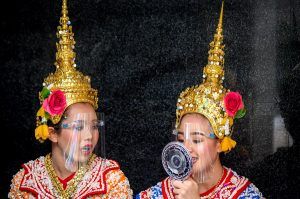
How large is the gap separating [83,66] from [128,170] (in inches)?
37.8

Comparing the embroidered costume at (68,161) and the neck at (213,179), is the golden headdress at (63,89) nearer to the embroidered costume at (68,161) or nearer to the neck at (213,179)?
the embroidered costume at (68,161)

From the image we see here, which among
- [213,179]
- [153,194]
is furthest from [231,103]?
[153,194]

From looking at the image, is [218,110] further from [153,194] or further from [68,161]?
[68,161]

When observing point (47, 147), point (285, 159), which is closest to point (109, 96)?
point (47, 147)

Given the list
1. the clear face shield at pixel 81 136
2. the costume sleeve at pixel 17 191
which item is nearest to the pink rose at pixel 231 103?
the clear face shield at pixel 81 136

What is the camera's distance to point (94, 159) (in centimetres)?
396

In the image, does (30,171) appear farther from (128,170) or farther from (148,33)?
(148,33)

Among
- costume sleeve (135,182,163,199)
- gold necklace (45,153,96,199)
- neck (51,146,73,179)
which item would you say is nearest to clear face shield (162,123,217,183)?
costume sleeve (135,182,163,199)

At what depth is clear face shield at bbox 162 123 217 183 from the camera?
134 inches

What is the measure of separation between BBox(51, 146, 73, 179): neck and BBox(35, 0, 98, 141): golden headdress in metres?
0.14

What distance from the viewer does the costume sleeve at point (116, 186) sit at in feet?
12.7

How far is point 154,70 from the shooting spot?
15.6ft

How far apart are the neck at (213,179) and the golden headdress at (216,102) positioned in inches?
5.6

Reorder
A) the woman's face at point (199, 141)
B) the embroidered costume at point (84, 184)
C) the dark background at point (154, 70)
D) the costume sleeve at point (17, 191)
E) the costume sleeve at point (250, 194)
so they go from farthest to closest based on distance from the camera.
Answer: the dark background at point (154, 70)
the costume sleeve at point (17, 191)
the embroidered costume at point (84, 184)
the costume sleeve at point (250, 194)
the woman's face at point (199, 141)
